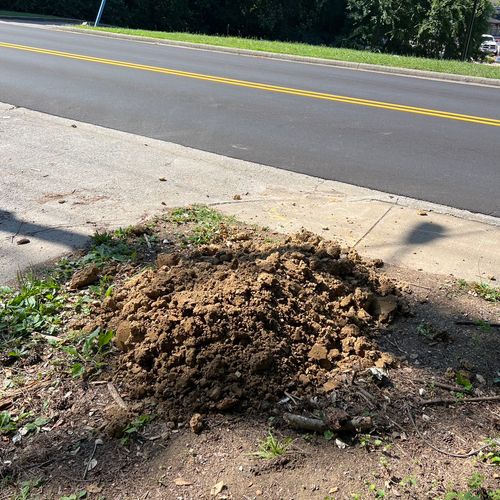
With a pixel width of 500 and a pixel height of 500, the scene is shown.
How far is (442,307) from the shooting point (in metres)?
4.04

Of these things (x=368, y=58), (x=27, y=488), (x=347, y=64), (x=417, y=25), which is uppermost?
(x=417, y=25)

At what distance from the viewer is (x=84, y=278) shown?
421 cm

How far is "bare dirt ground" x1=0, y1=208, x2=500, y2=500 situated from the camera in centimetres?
269

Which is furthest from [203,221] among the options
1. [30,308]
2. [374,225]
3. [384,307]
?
[384,307]

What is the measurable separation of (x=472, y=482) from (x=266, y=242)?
256cm

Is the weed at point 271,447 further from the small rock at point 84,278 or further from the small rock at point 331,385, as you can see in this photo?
the small rock at point 84,278

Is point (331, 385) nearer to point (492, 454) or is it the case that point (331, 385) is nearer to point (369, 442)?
point (369, 442)

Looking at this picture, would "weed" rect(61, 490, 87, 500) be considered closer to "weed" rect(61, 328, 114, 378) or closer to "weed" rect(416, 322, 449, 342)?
"weed" rect(61, 328, 114, 378)

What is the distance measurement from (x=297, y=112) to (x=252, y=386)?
24.8 ft

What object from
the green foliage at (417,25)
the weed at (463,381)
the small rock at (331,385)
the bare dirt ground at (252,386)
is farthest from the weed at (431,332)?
the green foliage at (417,25)

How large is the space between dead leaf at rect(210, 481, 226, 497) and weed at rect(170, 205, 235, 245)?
2.46 meters

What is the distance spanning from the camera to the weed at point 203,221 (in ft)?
16.3

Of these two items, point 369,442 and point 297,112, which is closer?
point 369,442

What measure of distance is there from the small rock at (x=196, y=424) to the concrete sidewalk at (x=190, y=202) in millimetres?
2112
